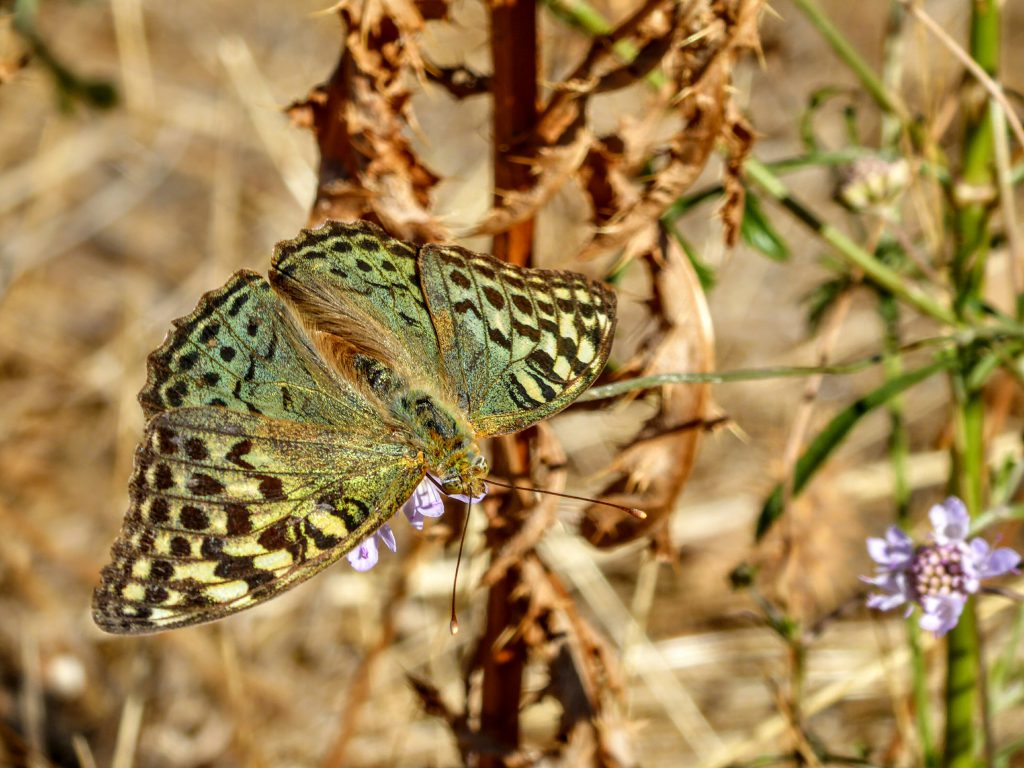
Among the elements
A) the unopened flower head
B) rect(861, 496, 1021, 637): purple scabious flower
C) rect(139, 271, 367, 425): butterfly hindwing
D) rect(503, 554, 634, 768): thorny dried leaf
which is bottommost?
rect(503, 554, 634, 768): thorny dried leaf

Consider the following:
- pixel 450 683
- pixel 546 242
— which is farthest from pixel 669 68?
pixel 546 242

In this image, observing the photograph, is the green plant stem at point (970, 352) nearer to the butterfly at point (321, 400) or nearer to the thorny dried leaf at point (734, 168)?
the thorny dried leaf at point (734, 168)

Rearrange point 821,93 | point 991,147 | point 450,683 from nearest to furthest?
point 991,147
point 821,93
point 450,683

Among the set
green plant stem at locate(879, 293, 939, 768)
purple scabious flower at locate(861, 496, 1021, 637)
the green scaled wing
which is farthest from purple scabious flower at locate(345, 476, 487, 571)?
green plant stem at locate(879, 293, 939, 768)

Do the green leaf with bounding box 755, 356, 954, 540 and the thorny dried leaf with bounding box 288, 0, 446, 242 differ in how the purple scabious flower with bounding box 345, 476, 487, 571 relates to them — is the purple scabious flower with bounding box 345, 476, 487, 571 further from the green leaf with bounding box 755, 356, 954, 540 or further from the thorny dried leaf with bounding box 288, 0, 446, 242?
the green leaf with bounding box 755, 356, 954, 540

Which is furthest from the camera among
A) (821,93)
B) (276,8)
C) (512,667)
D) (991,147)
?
(276,8)

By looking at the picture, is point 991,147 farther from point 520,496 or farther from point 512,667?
point 512,667

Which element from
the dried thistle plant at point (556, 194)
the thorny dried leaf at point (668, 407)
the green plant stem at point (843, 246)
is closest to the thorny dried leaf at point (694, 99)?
the dried thistle plant at point (556, 194)
